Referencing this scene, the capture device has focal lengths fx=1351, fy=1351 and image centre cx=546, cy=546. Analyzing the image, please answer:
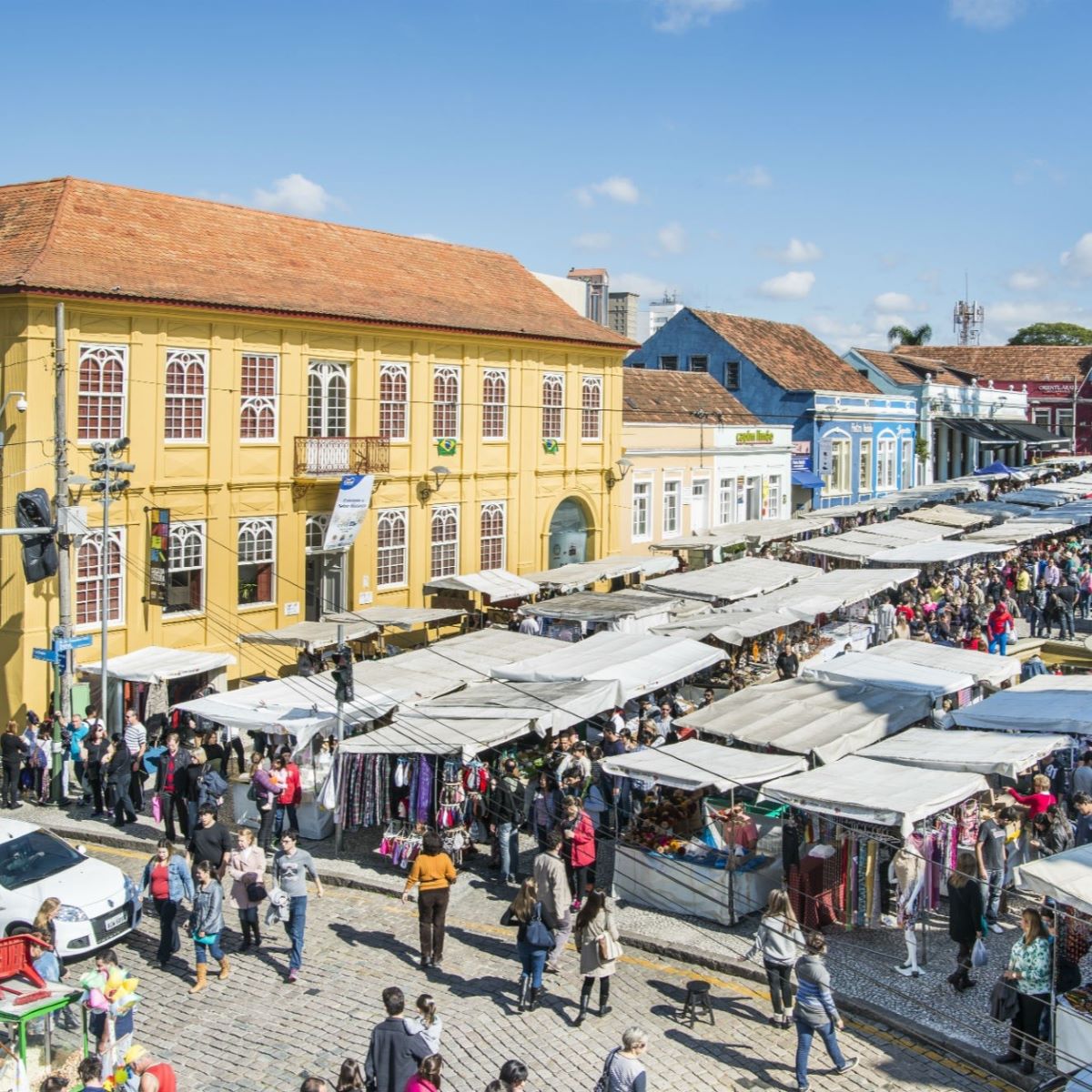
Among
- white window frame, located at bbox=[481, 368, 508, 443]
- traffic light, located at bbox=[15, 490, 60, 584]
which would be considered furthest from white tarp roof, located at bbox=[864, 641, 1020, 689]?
white window frame, located at bbox=[481, 368, 508, 443]

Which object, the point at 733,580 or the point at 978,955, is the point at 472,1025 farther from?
the point at 733,580

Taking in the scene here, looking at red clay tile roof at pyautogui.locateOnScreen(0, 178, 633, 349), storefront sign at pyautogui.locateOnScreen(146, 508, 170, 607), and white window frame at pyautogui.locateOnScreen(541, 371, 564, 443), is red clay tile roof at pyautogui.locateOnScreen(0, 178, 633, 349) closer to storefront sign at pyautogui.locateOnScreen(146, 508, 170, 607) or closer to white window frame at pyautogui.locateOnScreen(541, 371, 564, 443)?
white window frame at pyautogui.locateOnScreen(541, 371, 564, 443)

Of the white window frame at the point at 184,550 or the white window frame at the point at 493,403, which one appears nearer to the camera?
the white window frame at the point at 184,550

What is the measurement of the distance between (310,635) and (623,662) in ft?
23.6

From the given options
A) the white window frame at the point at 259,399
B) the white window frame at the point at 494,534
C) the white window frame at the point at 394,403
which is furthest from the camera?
the white window frame at the point at 494,534

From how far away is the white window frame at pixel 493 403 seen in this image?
110 feet

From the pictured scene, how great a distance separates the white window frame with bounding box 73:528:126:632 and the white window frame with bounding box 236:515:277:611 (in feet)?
9.20

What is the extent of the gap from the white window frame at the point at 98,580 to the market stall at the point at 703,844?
40.7 ft

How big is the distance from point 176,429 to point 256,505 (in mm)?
2451

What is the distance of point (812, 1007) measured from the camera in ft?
37.1

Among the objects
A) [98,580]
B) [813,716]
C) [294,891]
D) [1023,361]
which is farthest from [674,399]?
[1023,361]

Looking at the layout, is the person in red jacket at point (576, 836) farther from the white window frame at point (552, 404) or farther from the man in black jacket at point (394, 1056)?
the white window frame at point (552, 404)

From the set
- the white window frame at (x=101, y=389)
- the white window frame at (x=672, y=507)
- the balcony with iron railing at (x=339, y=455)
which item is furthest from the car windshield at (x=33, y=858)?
the white window frame at (x=672, y=507)

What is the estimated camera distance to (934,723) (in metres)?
18.9
